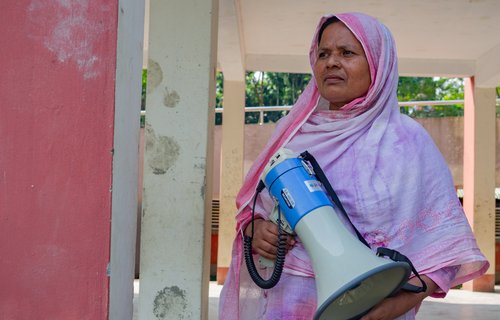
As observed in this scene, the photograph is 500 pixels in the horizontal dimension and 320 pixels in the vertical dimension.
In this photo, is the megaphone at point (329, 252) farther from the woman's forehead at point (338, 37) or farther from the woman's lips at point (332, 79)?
the woman's forehead at point (338, 37)

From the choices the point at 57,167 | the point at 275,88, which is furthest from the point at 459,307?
the point at 275,88

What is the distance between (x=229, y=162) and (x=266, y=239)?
286 inches

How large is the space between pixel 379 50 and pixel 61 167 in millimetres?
976

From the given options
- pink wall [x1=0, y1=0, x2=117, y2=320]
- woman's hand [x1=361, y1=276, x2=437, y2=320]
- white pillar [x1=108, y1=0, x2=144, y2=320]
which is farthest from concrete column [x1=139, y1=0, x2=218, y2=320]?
woman's hand [x1=361, y1=276, x2=437, y2=320]

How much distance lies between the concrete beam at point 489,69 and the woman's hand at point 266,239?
22.7ft

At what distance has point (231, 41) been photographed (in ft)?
23.4

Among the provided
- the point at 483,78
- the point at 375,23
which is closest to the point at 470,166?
the point at 483,78

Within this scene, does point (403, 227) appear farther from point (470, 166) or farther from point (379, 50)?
point (470, 166)

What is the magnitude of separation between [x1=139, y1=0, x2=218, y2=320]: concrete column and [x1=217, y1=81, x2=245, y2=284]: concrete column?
5.74 metres

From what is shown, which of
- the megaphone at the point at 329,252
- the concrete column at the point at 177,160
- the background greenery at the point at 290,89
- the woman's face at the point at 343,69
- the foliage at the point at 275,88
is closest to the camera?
the megaphone at the point at 329,252

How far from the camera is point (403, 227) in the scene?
6.22 feet

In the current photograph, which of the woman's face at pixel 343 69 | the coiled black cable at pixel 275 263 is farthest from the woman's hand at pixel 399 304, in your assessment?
the woman's face at pixel 343 69

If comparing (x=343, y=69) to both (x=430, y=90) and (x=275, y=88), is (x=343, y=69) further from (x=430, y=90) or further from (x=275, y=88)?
(x=275, y=88)

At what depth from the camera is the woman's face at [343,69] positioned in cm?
205
